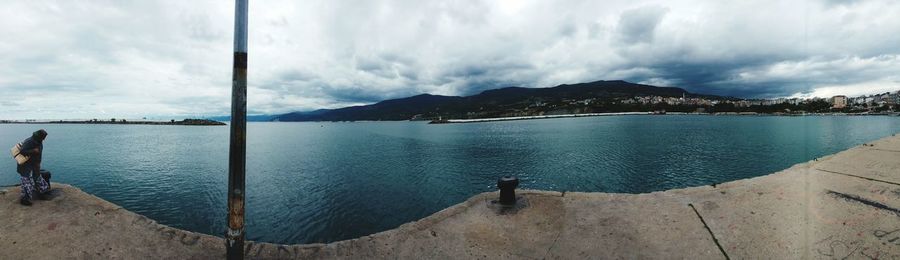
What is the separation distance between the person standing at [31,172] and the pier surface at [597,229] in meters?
0.38

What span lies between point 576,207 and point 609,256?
313cm

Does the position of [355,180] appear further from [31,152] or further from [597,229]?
Answer: [597,229]

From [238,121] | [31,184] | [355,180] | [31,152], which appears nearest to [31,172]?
[31,184]

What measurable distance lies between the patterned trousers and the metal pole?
29.8ft

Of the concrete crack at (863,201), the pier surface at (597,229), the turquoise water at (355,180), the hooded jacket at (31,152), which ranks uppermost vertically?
the hooded jacket at (31,152)

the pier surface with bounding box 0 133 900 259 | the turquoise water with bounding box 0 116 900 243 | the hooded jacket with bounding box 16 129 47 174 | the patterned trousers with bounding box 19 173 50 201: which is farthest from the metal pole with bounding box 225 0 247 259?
A: the patterned trousers with bounding box 19 173 50 201

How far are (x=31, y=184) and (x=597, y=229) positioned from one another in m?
17.6

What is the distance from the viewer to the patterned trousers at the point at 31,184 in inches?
425

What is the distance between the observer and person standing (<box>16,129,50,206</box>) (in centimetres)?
1079

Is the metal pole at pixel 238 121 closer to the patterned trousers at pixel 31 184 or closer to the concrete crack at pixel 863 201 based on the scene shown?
the patterned trousers at pixel 31 184

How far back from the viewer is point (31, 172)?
11.3m

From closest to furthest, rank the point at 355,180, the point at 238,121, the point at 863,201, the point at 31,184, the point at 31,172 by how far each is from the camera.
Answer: the point at 238,121, the point at 863,201, the point at 31,184, the point at 31,172, the point at 355,180

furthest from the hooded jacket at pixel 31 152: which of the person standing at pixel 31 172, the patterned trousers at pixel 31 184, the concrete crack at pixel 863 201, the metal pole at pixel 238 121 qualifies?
the concrete crack at pixel 863 201

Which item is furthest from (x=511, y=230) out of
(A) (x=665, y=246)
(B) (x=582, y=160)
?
(B) (x=582, y=160)
